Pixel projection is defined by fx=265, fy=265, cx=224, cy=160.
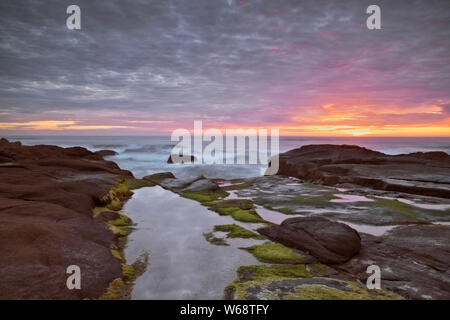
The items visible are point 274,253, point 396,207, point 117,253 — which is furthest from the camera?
point 396,207

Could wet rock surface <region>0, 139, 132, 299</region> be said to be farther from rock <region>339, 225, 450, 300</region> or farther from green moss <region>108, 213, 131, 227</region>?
rock <region>339, 225, 450, 300</region>

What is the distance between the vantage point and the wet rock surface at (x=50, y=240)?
5520mm

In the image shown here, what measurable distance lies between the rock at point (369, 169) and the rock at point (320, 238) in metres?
13.1

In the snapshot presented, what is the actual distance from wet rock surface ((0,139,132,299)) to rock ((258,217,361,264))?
5.97m

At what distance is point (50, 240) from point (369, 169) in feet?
84.6

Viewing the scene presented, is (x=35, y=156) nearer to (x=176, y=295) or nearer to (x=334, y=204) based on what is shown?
(x=176, y=295)

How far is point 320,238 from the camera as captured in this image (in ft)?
30.6

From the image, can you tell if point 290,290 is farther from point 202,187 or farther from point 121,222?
point 202,187

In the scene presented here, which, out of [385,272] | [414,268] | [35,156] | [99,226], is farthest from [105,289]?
[35,156]

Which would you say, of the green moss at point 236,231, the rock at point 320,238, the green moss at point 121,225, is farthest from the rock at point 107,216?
the rock at point 320,238

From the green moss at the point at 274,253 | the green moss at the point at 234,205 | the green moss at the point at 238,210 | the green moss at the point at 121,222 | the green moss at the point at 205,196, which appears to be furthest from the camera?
the green moss at the point at 205,196

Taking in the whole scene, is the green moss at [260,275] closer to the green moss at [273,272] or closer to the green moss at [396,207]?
the green moss at [273,272]

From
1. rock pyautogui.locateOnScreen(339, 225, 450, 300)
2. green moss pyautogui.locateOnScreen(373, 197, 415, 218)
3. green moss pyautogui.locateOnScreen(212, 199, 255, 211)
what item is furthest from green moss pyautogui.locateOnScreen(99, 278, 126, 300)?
green moss pyautogui.locateOnScreen(373, 197, 415, 218)

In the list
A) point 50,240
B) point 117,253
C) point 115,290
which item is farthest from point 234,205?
point 50,240
